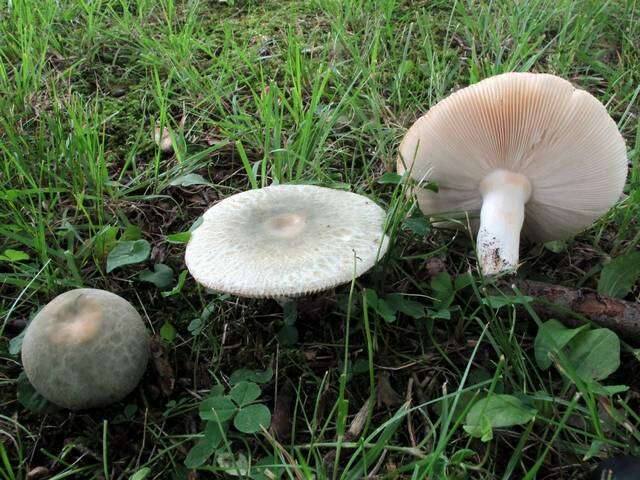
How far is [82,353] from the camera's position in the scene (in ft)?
6.65

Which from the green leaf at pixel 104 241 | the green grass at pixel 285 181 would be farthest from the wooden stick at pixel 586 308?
the green leaf at pixel 104 241

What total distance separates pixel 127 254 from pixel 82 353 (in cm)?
65

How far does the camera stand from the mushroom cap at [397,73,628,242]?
2217 mm

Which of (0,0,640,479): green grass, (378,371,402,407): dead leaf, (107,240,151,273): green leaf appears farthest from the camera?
(107,240,151,273): green leaf

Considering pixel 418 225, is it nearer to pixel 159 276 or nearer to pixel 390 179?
pixel 390 179

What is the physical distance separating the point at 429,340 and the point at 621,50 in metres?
2.98

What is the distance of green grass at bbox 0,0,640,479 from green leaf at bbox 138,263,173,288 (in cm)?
8

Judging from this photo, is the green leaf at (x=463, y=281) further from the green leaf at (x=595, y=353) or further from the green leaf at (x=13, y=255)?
the green leaf at (x=13, y=255)

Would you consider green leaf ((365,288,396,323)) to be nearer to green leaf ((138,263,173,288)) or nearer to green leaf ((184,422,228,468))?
green leaf ((184,422,228,468))

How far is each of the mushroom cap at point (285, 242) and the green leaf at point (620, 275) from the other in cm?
99

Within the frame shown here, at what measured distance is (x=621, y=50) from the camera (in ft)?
13.2

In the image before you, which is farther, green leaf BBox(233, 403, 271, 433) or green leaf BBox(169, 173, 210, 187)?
green leaf BBox(169, 173, 210, 187)

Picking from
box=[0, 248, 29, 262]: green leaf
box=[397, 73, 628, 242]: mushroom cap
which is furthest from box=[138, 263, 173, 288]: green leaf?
box=[397, 73, 628, 242]: mushroom cap

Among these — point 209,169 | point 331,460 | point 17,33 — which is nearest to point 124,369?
point 331,460
